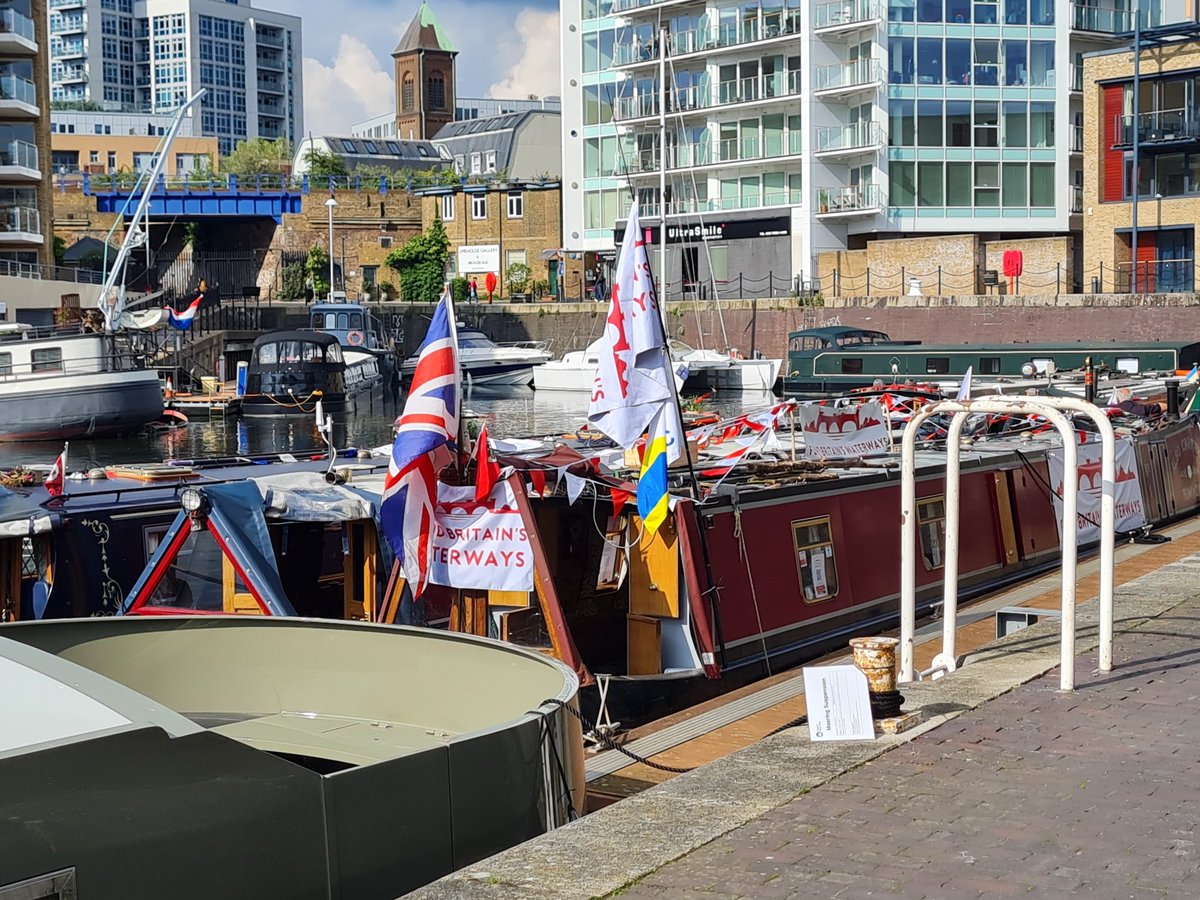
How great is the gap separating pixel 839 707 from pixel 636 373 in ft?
15.2

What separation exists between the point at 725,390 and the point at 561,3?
2620 cm

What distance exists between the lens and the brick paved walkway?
20.2 ft

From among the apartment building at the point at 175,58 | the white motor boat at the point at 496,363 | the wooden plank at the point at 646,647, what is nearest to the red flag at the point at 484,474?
the wooden plank at the point at 646,647

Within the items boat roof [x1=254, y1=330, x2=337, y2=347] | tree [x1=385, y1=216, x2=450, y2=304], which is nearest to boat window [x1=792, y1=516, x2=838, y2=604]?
boat roof [x1=254, y1=330, x2=337, y2=347]

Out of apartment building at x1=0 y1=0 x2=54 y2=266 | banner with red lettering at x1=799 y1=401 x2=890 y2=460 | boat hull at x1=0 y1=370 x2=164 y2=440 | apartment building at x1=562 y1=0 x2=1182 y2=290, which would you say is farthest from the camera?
apartment building at x1=562 y1=0 x2=1182 y2=290

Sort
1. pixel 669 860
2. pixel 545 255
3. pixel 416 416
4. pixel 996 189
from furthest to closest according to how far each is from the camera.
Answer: pixel 545 255
pixel 996 189
pixel 416 416
pixel 669 860

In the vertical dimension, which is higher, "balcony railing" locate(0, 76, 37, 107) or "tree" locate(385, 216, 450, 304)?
"balcony railing" locate(0, 76, 37, 107)

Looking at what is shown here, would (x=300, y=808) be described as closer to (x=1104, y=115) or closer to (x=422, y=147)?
(x=1104, y=115)

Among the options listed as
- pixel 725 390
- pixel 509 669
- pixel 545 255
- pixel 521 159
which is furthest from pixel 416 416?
pixel 521 159

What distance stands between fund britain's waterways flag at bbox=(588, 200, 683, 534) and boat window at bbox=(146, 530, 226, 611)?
3370 millimetres

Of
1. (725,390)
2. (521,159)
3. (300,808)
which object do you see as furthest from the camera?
(521,159)

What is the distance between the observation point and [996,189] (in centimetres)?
6066

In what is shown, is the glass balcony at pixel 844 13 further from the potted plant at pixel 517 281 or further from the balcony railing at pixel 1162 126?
the potted plant at pixel 517 281

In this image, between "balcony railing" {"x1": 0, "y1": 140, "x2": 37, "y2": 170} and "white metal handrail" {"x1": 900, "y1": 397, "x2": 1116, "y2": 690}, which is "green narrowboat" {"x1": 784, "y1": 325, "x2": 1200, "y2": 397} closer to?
"white metal handrail" {"x1": 900, "y1": 397, "x2": 1116, "y2": 690}
